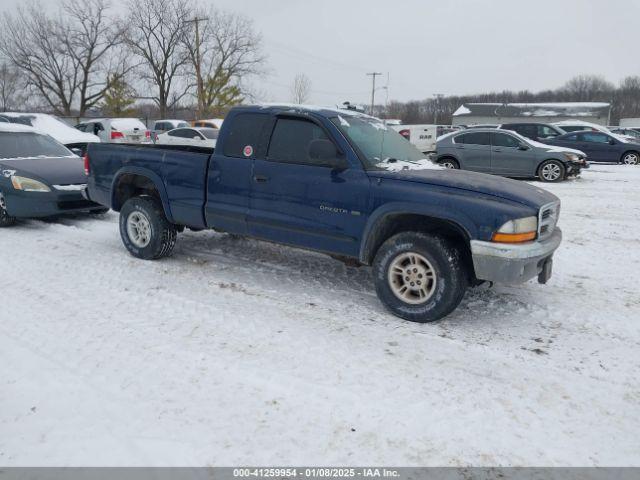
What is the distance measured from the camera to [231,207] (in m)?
5.17

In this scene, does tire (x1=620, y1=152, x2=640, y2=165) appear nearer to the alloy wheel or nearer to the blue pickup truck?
the blue pickup truck

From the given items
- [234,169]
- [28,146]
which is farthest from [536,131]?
[28,146]

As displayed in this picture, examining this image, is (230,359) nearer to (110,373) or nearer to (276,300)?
(110,373)

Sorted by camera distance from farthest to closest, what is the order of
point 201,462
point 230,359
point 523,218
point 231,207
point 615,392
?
1. point 231,207
2. point 523,218
3. point 230,359
4. point 615,392
5. point 201,462

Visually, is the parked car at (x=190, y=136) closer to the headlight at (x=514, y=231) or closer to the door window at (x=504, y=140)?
the door window at (x=504, y=140)

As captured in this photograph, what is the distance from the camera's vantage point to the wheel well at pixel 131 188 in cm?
602

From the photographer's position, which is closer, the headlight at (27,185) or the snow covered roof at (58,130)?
the headlight at (27,185)

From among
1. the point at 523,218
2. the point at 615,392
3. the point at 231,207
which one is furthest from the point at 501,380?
the point at 231,207

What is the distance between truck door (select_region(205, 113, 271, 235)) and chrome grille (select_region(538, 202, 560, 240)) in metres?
2.66

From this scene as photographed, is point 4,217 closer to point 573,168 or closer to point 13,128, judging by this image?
point 13,128

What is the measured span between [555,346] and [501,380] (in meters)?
0.83

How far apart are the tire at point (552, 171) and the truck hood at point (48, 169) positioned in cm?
1165

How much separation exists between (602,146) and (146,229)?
1826cm

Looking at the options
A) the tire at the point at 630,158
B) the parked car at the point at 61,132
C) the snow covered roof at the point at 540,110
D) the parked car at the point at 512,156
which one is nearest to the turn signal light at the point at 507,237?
the parked car at the point at 512,156
